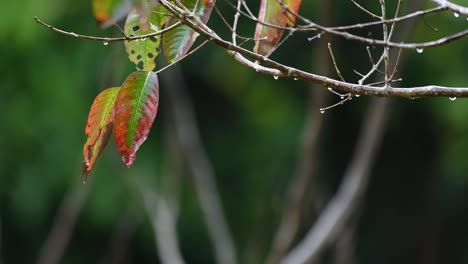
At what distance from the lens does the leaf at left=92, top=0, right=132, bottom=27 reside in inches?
35.7

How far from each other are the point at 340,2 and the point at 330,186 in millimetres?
1398

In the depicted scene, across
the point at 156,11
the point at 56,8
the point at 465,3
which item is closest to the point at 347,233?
the point at 465,3

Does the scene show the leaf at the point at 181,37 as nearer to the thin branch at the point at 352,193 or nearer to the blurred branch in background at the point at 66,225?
the thin branch at the point at 352,193

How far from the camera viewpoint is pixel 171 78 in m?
4.20

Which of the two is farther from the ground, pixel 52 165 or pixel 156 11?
pixel 52 165

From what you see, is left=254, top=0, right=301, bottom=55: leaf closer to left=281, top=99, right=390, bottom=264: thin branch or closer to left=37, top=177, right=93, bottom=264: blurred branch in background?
left=281, top=99, right=390, bottom=264: thin branch

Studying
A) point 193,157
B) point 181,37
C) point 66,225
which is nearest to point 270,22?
point 181,37

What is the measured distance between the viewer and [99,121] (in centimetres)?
125

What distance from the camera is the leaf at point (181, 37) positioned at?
124cm

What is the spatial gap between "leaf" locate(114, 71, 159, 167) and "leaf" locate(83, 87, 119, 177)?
5cm

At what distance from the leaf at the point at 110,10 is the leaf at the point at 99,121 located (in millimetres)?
141

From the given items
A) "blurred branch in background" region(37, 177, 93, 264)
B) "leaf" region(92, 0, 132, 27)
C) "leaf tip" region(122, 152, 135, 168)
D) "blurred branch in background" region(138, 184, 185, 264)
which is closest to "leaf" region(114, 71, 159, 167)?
"leaf tip" region(122, 152, 135, 168)

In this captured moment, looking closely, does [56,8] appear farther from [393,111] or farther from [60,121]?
[393,111]

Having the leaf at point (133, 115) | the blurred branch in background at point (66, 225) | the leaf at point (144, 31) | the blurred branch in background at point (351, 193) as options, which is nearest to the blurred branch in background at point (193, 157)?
the blurred branch in background at point (351, 193)
